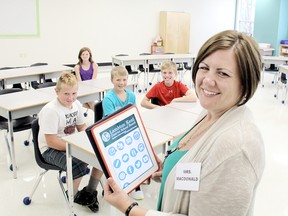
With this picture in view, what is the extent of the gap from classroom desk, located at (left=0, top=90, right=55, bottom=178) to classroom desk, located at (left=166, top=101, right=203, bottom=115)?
145 cm

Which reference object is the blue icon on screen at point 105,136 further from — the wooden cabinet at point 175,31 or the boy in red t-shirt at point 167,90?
the wooden cabinet at point 175,31

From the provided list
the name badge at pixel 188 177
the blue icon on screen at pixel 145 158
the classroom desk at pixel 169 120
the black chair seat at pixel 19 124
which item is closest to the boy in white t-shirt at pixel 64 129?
the classroom desk at pixel 169 120

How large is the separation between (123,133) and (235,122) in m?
0.47

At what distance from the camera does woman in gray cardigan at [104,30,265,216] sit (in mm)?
793

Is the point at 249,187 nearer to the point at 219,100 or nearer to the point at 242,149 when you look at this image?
the point at 242,149

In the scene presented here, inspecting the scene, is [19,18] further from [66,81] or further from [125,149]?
[125,149]

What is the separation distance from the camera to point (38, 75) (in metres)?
5.41

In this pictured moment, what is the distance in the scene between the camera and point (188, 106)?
3.34m

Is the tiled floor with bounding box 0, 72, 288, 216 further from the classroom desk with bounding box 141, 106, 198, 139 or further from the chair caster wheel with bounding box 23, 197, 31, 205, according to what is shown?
the classroom desk with bounding box 141, 106, 198, 139

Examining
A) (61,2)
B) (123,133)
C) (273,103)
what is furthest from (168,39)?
(123,133)

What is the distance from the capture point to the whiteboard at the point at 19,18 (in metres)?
8.09

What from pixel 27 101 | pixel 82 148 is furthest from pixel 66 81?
pixel 27 101

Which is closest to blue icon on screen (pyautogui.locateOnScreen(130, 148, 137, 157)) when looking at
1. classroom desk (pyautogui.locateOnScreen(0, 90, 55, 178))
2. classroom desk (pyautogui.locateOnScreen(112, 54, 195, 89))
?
classroom desk (pyautogui.locateOnScreen(0, 90, 55, 178))

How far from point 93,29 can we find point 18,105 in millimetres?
7090
